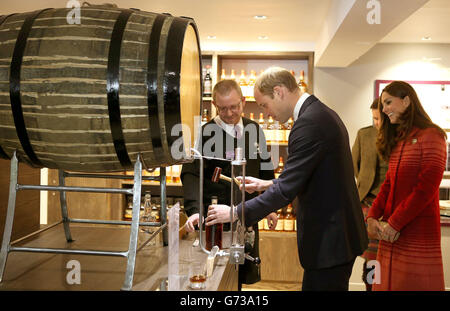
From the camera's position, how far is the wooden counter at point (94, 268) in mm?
1380

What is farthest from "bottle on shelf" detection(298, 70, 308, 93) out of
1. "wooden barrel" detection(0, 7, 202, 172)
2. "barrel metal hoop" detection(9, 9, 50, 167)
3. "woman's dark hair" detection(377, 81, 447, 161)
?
"barrel metal hoop" detection(9, 9, 50, 167)

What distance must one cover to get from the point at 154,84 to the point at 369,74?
14.8 feet

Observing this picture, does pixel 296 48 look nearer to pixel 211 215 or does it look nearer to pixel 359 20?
pixel 359 20

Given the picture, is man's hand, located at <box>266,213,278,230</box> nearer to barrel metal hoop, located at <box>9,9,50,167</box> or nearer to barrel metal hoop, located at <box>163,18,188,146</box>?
barrel metal hoop, located at <box>163,18,188,146</box>

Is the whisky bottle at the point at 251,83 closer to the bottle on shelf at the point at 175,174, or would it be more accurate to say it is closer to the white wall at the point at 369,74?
the white wall at the point at 369,74

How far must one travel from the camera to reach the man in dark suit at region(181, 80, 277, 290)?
110 inches

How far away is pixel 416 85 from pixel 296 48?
1413 millimetres

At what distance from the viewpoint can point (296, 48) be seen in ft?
17.9

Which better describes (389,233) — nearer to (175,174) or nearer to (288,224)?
(288,224)

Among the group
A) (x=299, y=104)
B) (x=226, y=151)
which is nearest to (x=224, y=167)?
(x=226, y=151)

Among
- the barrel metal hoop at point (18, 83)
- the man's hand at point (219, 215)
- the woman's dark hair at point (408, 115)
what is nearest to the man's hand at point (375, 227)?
the woman's dark hair at point (408, 115)

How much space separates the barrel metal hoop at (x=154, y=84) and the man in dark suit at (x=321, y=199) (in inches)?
26.8

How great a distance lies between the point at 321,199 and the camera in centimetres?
198
